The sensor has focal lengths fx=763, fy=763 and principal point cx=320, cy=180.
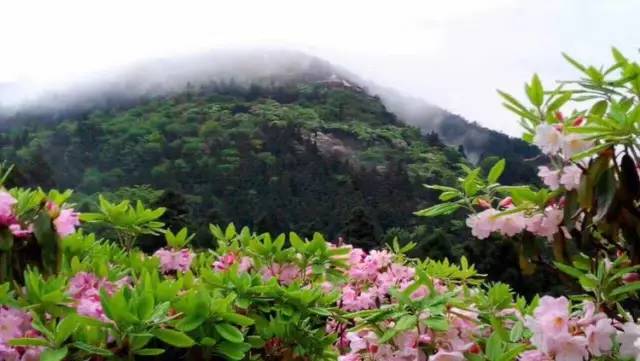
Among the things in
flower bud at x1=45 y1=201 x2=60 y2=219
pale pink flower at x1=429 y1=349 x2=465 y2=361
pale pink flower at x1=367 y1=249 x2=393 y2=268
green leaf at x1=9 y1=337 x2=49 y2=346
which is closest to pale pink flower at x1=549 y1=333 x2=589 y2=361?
pale pink flower at x1=429 y1=349 x2=465 y2=361

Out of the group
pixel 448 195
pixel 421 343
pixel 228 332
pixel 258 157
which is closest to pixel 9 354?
pixel 228 332

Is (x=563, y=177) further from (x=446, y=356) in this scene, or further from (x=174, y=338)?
(x=174, y=338)

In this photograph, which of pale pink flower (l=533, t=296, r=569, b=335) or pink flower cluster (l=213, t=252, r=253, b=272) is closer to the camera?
pale pink flower (l=533, t=296, r=569, b=335)

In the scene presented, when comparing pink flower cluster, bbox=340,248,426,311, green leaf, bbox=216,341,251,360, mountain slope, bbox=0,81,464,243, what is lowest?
mountain slope, bbox=0,81,464,243

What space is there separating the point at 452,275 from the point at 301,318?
3.00ft

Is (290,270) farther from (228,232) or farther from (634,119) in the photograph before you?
(634,119)

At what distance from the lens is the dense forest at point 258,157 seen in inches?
995

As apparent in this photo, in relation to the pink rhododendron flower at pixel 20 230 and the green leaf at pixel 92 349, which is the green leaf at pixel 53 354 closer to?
the green leaf at pixel 92 349

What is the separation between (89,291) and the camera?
1.80 m

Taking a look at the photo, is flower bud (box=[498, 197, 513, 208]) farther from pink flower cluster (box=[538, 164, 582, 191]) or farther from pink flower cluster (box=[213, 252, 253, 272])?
pink flower cluster (box=[213, 252, 253, 272])

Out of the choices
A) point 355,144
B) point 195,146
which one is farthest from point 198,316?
point 355,144

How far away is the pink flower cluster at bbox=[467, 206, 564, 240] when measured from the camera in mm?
1381

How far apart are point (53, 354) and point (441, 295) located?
74 centimetres

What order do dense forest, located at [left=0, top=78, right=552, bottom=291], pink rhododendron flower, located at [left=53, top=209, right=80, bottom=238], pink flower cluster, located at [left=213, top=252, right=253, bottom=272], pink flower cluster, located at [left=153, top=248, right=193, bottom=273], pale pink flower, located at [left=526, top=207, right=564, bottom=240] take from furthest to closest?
dense forest, located at [left=0, top=78, right=552, bottom=291], pink flower cluster, located at [left=153, top=248, right=193, bottom=273], pink flower cluster, located at [left=213, top=252, right=253, bottom=272], pink rhododendron flower, located at [left=53, top=209, right=80, bottom=238], pale pink flower, located at [left=526, top=207, right=564, bottom=240]
